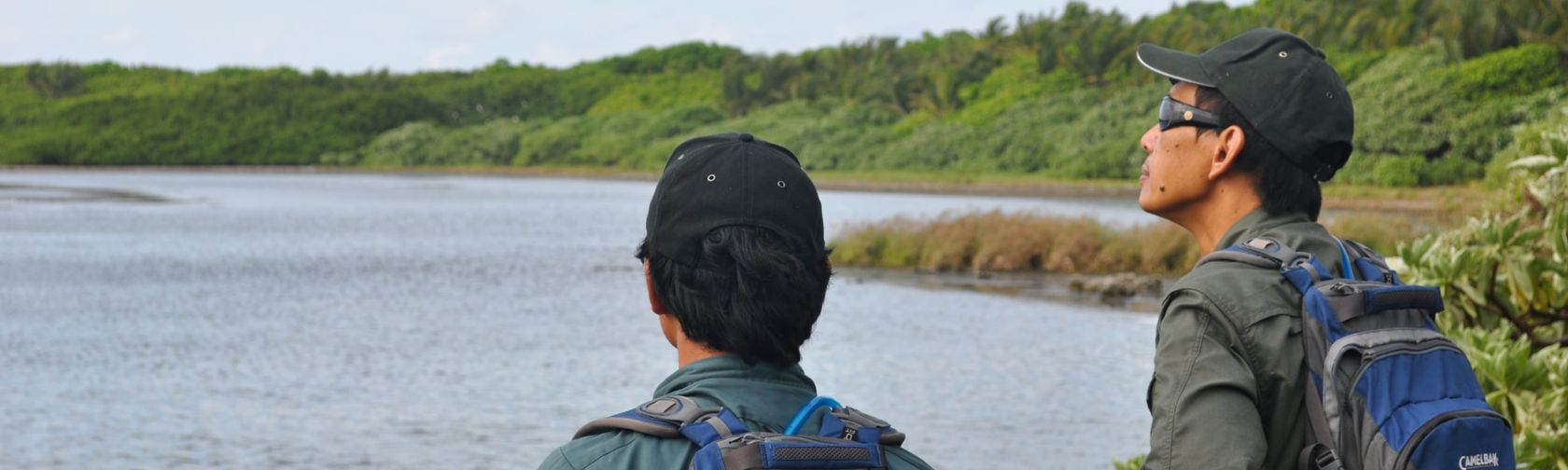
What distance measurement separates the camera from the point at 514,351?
22219mm

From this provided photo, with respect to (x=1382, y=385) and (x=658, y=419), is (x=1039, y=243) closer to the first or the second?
(x=1382, y=385)

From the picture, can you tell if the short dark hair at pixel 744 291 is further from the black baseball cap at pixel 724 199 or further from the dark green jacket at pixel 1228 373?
the dark green jacket at pixel 1228 373

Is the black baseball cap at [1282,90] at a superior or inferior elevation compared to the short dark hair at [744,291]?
superior

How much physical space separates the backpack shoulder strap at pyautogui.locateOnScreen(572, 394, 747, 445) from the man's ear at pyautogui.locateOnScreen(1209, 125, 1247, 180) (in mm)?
1142

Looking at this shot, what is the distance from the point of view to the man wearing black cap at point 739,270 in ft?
7.47

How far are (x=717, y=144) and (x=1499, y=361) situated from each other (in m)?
4.32

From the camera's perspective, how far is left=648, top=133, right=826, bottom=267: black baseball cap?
2.28 meters

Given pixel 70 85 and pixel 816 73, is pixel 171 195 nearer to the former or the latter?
pixel 816 73

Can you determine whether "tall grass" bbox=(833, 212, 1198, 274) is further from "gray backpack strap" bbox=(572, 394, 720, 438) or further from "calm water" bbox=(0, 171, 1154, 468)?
"gray backpack strap" bbox=(572, 394, 720, 438)

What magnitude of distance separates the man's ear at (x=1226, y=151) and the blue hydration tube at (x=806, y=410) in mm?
961

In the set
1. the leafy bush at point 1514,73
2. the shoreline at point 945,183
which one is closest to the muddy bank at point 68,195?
the shoreline at point 945,183

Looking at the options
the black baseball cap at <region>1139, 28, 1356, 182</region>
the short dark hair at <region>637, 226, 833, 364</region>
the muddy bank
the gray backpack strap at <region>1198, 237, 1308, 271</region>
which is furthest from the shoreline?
the muddy bank

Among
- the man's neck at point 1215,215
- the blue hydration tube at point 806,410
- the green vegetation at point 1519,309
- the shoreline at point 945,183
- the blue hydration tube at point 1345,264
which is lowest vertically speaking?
the shoreline at point 945,183

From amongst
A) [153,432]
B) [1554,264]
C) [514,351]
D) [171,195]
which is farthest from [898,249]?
[171,195]
